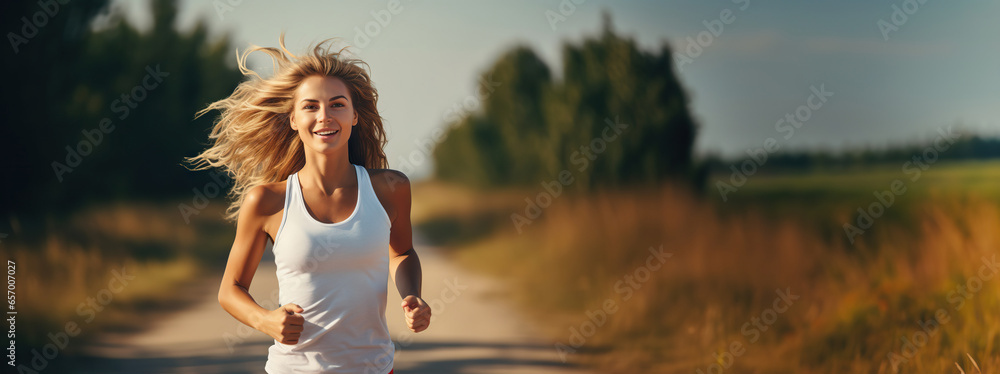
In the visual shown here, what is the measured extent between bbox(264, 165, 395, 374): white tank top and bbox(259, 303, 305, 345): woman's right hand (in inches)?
4.1

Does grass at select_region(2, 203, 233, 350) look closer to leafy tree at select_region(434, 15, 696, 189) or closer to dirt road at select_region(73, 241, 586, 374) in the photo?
dirt road at select_region(73, 241, 586, 374)

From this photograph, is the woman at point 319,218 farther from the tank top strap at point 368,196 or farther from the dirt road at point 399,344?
the dirt road at point 399,344

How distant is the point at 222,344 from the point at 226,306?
14.6ft

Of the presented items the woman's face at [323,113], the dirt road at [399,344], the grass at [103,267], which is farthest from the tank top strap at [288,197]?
the grass at [103,267]

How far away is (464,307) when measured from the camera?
8367mm

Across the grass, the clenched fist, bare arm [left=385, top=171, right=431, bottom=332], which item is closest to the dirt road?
the grass

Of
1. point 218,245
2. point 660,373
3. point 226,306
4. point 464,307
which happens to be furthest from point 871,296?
point 218,245

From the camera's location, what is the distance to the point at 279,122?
3.04 m

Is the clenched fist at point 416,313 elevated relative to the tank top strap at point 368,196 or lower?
lower

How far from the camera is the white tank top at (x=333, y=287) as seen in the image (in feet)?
8.50

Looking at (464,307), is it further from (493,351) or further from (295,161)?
(295,161)

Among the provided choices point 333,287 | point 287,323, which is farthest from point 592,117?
point 287,323

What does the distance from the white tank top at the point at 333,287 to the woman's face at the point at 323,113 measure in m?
0.24

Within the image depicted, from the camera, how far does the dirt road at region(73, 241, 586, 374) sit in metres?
6.16
